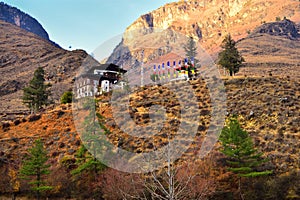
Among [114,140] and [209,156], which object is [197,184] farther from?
[114,140]

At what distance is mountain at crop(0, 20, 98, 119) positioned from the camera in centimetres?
10316

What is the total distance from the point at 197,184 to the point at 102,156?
9631 mm

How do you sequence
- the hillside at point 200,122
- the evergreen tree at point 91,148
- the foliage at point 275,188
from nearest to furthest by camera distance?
the foliage at point 275,188
the evergreen tree at point 91,148
the hillside at point 200,122

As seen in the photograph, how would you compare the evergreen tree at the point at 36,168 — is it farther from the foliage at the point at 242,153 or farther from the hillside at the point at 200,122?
the foliage at the point at 242,153

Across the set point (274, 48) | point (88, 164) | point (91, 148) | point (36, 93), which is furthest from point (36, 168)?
A: point (274, 48)

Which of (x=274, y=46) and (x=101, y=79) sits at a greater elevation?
(x=274, y=46)

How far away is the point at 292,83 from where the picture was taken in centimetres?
5103

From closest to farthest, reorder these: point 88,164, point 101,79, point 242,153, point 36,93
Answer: point 242,153
point 88,164
point 36,93
point 101,79

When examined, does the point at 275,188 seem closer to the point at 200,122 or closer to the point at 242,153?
the point at 242,153

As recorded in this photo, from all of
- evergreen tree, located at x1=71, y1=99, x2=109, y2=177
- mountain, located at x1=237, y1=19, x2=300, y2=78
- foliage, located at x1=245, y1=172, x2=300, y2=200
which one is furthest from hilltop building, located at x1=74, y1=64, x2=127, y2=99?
mountain, located at x1=237, y1=19, x2=300, y2=78

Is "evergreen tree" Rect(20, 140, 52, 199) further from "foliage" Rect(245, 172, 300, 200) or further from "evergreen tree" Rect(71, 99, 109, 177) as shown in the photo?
"foliage" Rect(245, 172, 300, 200)

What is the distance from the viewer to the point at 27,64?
5281 inches

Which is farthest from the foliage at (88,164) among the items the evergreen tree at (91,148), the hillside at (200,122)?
the hillside at (200,122)

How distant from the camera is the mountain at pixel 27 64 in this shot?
103162mm
